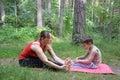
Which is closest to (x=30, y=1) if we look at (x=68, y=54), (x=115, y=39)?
(x=115, y=39)

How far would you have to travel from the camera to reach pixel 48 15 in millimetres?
25500

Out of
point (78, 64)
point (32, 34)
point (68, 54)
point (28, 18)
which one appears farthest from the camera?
point (28, 18)

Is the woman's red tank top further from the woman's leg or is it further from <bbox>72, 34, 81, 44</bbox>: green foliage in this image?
<bbox>72, 34, 81, 44</bbox>: green foliage

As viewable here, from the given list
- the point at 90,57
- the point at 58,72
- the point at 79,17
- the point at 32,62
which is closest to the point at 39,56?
the point at 32,62

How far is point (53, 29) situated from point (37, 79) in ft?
65.1

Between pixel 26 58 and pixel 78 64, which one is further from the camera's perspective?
pixel 78 64

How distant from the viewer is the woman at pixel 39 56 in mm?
6555

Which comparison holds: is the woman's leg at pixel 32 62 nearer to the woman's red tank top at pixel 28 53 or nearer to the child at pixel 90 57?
the woman's red tank top at pixel 28 53

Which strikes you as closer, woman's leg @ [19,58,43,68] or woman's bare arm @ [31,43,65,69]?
woman's bare arm @ [31,43,65,69]

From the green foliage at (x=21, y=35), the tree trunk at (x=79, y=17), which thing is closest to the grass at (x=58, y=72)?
the tree trunk at (x=79, y=17)

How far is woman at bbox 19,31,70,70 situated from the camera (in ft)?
21.5

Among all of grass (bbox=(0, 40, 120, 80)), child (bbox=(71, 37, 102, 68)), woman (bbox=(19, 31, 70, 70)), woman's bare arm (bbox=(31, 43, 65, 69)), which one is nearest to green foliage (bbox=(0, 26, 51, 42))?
grass (bbox=(0, 40, 120, 80))

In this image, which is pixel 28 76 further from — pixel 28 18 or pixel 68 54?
pixel 28 18

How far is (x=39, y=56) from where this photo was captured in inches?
261
